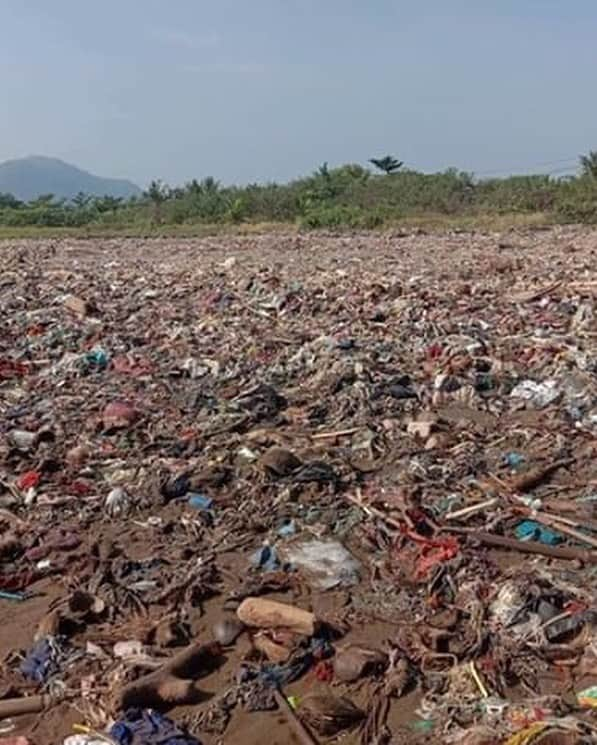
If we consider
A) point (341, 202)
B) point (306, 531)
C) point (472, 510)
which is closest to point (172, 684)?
point (306, 531)

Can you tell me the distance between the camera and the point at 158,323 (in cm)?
999

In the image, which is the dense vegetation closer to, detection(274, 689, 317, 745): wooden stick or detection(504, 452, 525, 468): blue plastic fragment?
detection(504, 452, 525, 468): blue plastic fragment

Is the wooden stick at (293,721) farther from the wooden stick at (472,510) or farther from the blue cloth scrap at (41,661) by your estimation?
the wooden stick at (472,510)

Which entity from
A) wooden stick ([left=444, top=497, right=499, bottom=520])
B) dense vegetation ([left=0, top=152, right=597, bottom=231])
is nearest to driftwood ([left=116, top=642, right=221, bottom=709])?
wooden stick ([left=444, top=497, right=499, bottom=520])

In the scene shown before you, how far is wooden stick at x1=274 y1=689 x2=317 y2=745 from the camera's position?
2.92 m

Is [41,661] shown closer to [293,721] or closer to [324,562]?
[293,721]

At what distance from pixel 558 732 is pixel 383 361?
477 centimetres

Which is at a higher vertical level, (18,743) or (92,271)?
(92,271)

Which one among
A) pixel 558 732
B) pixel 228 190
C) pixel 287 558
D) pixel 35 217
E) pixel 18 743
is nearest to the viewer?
pixel 558 732

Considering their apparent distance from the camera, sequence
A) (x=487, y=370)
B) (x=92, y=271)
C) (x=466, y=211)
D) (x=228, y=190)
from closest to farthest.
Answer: (x=487, y=370)
(x=92, y=271)
(x=466, y=211)
(x=228, y=190)

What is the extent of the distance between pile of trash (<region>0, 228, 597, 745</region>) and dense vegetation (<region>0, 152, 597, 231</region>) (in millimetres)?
17752

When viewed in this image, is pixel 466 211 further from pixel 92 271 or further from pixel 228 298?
pixel 228 298

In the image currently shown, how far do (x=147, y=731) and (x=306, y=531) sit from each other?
5.12 ft

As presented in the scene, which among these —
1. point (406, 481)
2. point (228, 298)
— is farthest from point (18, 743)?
point (228, 298)
